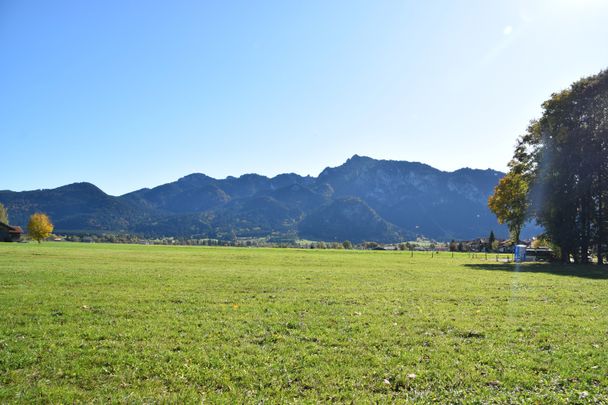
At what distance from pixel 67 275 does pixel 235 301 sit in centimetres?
1496

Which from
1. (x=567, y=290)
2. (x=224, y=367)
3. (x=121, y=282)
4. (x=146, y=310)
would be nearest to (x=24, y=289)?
(x=121, y=282)

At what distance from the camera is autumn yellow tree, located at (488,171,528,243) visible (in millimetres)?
57969

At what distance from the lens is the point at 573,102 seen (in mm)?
45656

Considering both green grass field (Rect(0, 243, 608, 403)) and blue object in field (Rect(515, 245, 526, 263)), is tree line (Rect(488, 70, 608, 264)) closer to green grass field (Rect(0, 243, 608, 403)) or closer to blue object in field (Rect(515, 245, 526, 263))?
blue object in field (Rect(515, 245, 526, 263))

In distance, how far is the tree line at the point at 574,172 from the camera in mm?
44375

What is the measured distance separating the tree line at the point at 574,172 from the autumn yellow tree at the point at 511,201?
876 centimetres

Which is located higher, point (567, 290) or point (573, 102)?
point (573, 102)

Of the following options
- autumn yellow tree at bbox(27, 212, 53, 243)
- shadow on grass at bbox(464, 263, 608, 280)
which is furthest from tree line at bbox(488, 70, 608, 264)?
autumn yellow tree at bbox(27, 212, 53, 243)

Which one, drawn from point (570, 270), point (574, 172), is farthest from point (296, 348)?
point (574, 172)

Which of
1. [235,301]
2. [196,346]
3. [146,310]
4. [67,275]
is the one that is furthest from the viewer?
[67,275]

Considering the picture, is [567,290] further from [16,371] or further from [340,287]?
[16,371]

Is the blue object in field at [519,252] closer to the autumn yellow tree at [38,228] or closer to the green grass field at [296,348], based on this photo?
the green grass field at [296,348]

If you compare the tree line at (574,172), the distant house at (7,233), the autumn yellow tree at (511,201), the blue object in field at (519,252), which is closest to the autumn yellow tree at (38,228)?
the distant house at (7,233)

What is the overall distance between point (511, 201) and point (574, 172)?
15.5 meters
